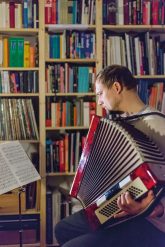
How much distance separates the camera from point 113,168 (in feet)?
4.81

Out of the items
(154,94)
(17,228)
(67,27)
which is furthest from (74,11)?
(17,228)

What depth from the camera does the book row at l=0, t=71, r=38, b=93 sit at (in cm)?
256

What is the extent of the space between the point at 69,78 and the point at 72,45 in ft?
0.76

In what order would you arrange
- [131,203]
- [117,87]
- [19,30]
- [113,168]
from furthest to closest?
[19,30] → [117,87] → [113,168] → [131,203]

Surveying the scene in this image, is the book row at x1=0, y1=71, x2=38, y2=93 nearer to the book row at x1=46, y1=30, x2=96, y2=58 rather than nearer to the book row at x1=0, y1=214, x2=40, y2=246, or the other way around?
the book row at x1=46, y1=30, x2=96, y2=58

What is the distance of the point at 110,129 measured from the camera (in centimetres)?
151

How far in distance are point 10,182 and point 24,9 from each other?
48.9 inches

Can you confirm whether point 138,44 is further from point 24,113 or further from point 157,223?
point 157,223

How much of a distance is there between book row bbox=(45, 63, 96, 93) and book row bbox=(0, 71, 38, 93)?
0.09 metres

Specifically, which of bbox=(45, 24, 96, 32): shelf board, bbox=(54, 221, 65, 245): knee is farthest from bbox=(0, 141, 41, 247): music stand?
bbox=(45, 24, 96, 32): shelf board

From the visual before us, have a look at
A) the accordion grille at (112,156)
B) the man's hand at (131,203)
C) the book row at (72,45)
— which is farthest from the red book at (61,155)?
the man's hand at (131,203)

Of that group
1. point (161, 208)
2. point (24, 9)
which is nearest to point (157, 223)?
point (161, 208)

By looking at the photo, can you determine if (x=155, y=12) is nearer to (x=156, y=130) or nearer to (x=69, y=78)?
(x=69, y=78)

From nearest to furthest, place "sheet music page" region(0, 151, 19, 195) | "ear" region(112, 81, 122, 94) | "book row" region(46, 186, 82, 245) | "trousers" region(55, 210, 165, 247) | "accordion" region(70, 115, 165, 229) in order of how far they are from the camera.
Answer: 1. "accordion" region(70, 115, 165, 229)
2. "trousers" region(55, 210, 165, 247)
3. "ear" region(112, 81, 122, 94)
4. "sheet music page" region(0, 151, 19, 195)
5. "book row" region(46, 186, 82, 245)
